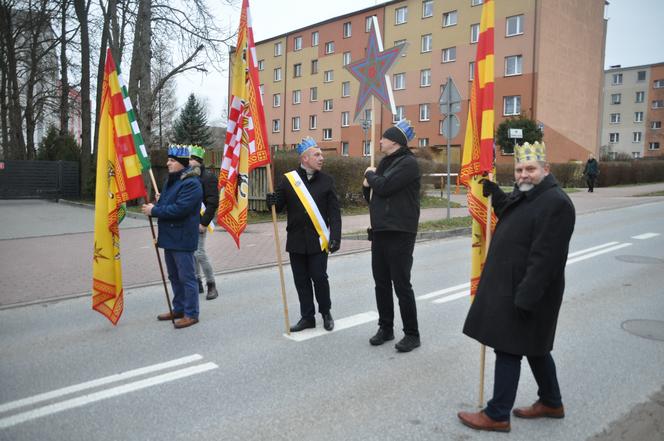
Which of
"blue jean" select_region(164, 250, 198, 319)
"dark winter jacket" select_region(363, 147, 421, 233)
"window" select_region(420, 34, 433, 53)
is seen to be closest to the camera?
"dark winter jacket" select_region(363, 147, 421, 233)

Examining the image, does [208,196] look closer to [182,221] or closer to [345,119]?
[182,221]

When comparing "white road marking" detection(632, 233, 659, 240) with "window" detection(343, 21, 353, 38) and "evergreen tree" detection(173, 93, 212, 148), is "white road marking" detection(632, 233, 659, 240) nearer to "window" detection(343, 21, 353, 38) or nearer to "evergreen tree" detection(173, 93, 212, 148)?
"window" detection(343, 21, 353, 38)

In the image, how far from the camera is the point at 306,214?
17.8ft

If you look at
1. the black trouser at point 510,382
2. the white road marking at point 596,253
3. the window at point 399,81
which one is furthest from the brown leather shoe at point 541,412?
the window at point 399,81

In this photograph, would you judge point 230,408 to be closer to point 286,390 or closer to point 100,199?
point 286,390

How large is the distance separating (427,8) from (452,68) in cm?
567

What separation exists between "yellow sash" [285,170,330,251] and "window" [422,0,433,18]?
40.9 metres

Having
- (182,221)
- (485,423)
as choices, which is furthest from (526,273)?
(182,221)

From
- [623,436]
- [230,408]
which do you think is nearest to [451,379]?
[623,436]

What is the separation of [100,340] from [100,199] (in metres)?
1.41

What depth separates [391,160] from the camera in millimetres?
4918

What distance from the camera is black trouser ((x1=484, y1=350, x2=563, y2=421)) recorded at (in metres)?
3.38

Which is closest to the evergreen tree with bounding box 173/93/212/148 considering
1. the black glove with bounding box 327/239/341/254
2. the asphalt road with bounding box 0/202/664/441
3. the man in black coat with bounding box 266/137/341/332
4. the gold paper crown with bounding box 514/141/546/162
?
the asphalt road with bounding box 0/202/664/441

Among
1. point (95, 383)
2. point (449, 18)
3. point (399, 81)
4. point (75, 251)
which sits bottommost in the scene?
point (95, 383)
